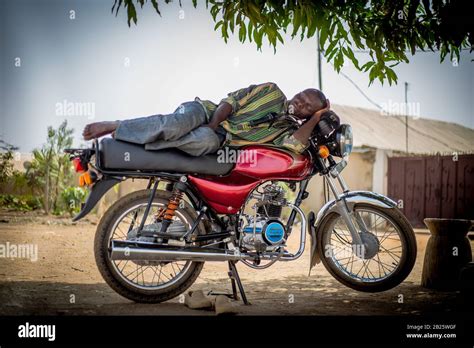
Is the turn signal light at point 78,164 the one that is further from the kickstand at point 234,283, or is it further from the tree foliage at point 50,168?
the tree foliage at point 50,168

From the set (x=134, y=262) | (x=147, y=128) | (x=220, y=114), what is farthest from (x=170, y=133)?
(x=134, y=262)

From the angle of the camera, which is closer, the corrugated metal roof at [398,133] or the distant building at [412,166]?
the distant building at [412,166]

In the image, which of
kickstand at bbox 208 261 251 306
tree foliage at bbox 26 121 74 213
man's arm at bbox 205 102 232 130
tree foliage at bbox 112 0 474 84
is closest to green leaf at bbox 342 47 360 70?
tree foliage at bbox 112 0 474 84

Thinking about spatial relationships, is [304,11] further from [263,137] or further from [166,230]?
[166,230]

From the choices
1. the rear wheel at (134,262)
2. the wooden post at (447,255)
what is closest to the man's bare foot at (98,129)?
the rear wheel at (134,262)

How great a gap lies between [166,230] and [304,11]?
7.45ft

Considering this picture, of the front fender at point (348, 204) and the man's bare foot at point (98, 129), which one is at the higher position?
the man's bare foot at point (98, 129)

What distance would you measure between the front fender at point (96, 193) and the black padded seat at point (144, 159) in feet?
0.37

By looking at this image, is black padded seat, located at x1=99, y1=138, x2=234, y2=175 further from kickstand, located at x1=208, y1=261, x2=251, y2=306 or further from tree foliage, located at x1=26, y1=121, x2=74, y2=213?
tree foliage, located at x1=26, y1=121, x2=74, y2=213

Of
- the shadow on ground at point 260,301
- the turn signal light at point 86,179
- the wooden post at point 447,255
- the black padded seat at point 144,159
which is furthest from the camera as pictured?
the wooden post at point 447,255

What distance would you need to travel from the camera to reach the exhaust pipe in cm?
398

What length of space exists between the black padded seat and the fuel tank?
123 mm

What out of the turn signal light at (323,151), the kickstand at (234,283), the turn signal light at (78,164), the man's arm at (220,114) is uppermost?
the man's arm at (220,114)

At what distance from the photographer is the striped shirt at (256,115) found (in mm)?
4512
